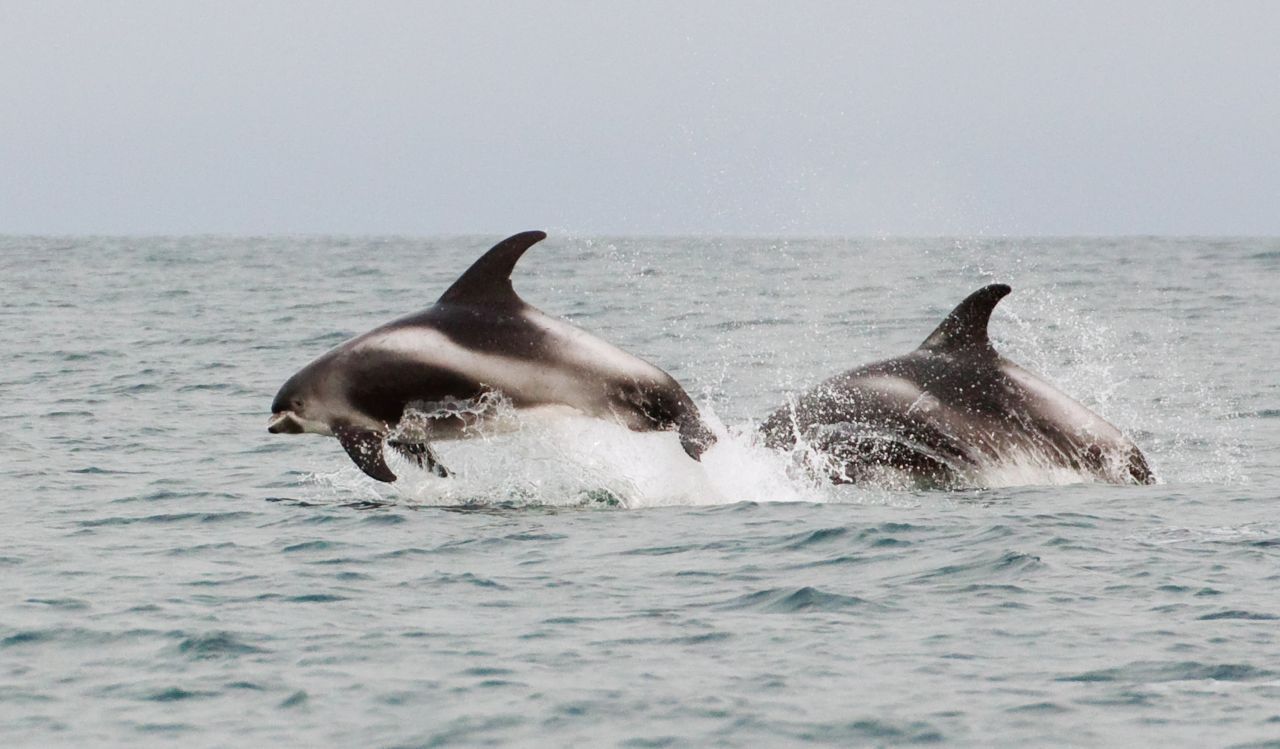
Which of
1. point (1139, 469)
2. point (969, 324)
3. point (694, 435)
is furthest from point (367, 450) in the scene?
point (1139, 469)

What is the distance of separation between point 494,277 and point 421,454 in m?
1.43

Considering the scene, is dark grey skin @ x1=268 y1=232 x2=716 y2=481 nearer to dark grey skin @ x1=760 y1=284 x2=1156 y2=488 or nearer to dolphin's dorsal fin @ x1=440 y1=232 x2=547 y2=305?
dolphin's dorsal fin @ x1=440 y1=232 x2=547 y2=305

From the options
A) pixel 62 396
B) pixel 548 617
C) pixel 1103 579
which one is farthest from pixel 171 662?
pixel 62 396

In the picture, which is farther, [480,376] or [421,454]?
[421,454]

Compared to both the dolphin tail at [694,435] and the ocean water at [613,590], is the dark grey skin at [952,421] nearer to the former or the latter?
the ocean water at [613,590]

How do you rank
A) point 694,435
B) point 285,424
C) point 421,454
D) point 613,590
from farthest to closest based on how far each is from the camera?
point 285,424 → point 421,454 → point 694,435 → point 613,590

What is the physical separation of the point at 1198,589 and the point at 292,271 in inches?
2053

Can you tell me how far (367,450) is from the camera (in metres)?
12.1

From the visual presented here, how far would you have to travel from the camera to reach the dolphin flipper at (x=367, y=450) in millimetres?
11977

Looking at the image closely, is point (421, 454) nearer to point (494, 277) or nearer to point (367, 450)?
point (367, 450)

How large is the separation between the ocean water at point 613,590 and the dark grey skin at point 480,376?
0.31 meters

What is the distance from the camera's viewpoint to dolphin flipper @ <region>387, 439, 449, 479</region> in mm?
12430

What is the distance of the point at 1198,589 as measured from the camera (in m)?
9.49

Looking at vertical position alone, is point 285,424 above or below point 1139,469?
above
